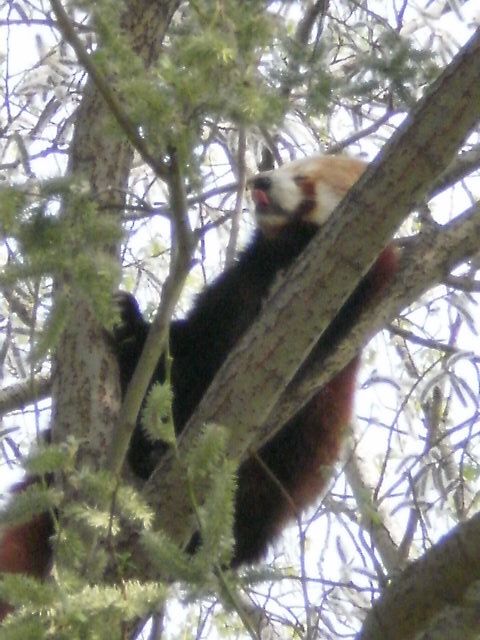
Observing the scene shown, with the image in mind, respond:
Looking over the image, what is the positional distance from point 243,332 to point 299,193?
58 cm

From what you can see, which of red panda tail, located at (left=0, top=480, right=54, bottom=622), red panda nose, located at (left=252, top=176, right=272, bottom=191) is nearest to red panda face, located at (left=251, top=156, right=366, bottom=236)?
red panda nose, located at (left=252, top=176, right=272, bottom=191)

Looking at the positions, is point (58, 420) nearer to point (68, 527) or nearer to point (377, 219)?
point (68, 527)

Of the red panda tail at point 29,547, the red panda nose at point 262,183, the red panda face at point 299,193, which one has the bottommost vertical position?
the red panda tail at point 29,547

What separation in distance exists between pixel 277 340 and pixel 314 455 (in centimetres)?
138

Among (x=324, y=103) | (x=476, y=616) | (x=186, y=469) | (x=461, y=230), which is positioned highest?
(x=324, y=103)

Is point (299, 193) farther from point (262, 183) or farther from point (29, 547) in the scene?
point (29, 547)

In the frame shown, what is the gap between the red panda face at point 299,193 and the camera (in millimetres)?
4055

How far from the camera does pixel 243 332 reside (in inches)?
157

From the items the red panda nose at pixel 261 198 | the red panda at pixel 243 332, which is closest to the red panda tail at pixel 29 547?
the red panda at pixel 243 332

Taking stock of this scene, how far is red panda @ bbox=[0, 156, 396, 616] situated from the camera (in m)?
3.58

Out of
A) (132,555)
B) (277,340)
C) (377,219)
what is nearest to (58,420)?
(132,555)

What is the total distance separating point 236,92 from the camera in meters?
1.92

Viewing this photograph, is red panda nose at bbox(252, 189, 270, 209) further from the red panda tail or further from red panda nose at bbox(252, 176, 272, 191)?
the red panda tail

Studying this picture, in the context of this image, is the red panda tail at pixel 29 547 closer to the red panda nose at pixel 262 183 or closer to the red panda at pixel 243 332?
the red panda at pixel 243 332
